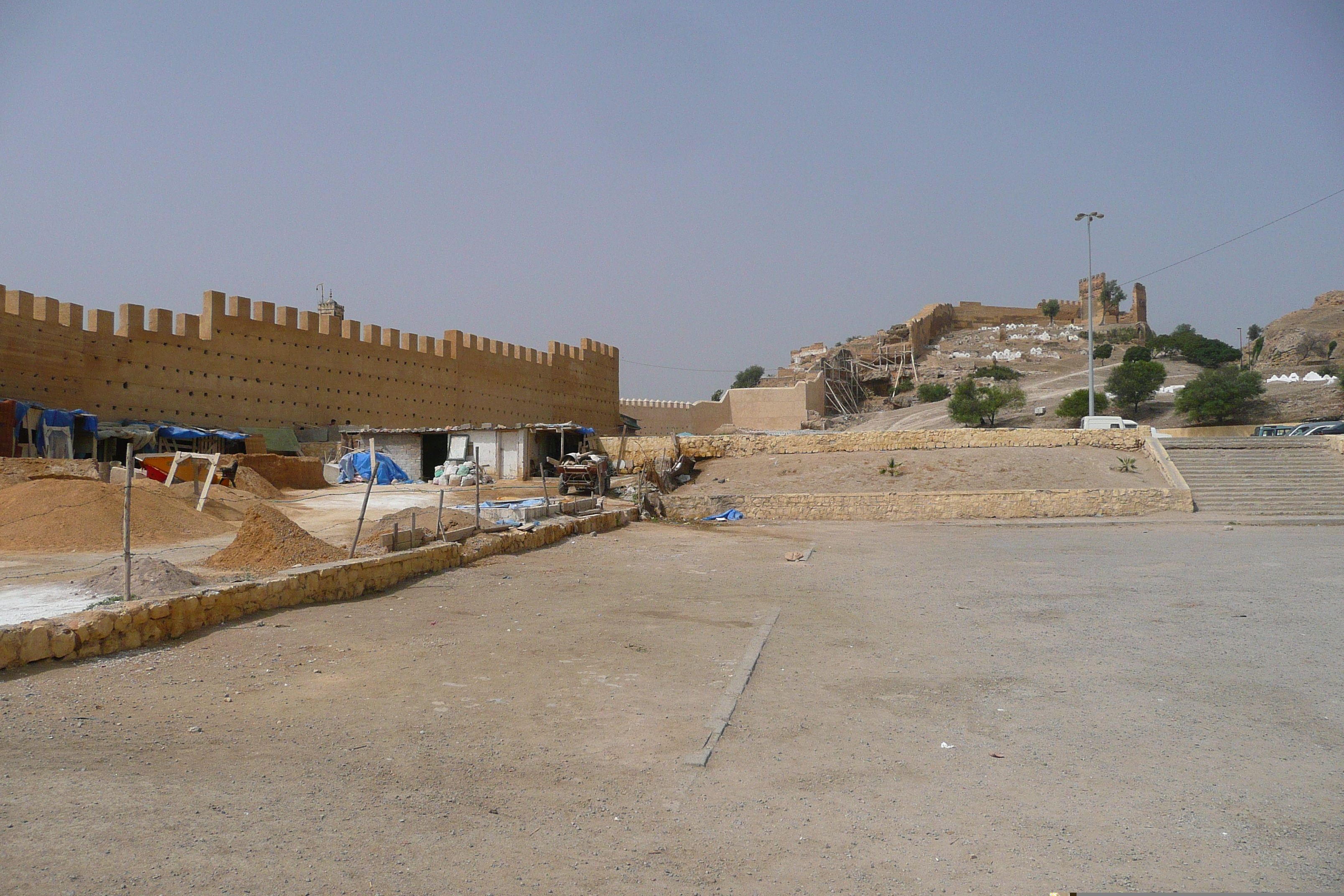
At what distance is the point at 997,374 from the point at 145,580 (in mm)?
55187

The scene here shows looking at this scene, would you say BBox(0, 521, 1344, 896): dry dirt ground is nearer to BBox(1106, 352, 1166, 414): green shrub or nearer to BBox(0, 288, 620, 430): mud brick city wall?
BBox(0, 288, 620, 430): mud brick city wall

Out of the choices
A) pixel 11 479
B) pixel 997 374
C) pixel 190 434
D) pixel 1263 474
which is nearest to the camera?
pixel 11 479

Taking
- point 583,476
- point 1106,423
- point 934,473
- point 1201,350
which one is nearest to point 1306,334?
point 1201,350

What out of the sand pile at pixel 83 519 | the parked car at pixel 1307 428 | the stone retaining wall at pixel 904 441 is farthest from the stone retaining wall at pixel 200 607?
the parked car at pixel 1307 428

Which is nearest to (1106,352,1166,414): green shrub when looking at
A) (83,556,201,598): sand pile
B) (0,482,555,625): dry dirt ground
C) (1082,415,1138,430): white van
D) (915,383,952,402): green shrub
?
(915,383,952,402): green shrub

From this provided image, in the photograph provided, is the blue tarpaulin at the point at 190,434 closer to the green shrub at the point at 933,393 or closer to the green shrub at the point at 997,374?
the green shrub at the point at 933,393

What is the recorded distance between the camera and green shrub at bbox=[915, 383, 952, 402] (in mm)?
53188

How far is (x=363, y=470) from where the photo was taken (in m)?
23.7

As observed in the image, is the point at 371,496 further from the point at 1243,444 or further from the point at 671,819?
the point at 1243,444

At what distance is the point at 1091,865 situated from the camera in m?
2.87

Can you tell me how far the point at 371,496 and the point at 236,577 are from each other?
1133 centimetres

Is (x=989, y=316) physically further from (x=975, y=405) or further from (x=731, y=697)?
(x=731, y=697)

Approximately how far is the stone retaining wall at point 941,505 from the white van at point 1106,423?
25.6 feet

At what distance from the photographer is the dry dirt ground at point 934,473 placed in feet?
70.8
